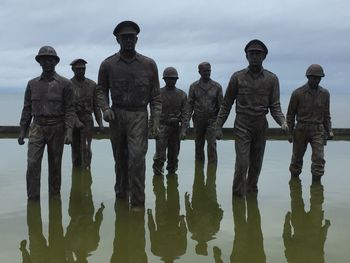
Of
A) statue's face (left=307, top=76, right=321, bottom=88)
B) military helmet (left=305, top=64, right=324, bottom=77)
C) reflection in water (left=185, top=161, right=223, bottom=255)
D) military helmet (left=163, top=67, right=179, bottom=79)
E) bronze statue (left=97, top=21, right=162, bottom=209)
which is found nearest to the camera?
reflection in water (left=185, top=161, right=223, bottom=255)

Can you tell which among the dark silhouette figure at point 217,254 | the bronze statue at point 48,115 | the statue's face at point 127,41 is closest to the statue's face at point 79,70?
the bronze statue at point 48,115

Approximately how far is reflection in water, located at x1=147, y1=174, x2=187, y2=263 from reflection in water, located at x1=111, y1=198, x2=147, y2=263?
0.13 metres

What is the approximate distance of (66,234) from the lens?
631 centimetres

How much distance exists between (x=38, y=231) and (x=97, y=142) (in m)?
10.0

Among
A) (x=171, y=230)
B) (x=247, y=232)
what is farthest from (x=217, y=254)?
(x=171, y=230)

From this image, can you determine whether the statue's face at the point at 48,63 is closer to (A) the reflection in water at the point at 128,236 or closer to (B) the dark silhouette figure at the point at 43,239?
(B) the dark silhouette figure at the point at 43,239

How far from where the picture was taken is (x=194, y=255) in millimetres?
5523

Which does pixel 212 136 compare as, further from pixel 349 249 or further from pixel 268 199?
pixel 349 249

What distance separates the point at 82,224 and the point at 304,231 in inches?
114

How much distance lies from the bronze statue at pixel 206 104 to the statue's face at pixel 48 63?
455 cm

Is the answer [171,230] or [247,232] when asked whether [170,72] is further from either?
[247,232]

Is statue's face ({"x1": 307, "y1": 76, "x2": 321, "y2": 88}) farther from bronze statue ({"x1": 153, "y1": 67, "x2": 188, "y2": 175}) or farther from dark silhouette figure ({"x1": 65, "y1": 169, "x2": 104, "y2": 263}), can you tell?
dark silhouette figure ({"x1": 65, "y1": 169, "x2": 104, "y2": 263})

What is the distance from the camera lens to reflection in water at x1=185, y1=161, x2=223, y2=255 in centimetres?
626

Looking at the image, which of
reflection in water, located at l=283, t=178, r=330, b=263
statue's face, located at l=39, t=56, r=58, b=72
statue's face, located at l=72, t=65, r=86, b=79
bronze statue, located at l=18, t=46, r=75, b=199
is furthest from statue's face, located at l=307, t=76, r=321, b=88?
Result: statue's face, located at l=72, t=65, r=86, b=79
